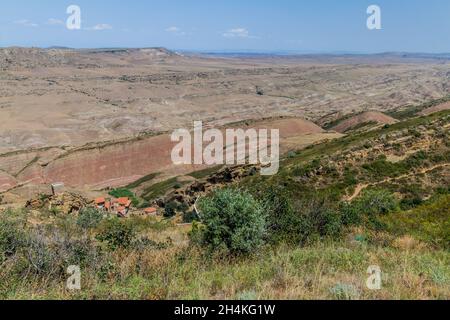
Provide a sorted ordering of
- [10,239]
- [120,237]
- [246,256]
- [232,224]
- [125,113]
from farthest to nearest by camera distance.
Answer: [125,113], [120,237], [232,224], [246,256], [10,239]

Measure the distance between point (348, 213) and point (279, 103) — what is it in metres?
143

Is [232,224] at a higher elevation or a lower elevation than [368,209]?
higher

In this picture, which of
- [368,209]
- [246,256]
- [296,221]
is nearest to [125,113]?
[368,209]

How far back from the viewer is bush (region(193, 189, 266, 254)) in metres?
8.48

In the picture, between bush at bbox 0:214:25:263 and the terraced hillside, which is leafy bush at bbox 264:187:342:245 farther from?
bush at bbox 0:214:25:263

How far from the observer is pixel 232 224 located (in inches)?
356

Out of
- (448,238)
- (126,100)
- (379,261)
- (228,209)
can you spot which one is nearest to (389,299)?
(379,261)

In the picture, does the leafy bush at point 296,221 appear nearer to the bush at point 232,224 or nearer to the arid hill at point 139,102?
the bush at point 232,224

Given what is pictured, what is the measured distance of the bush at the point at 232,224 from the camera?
8.48 metres

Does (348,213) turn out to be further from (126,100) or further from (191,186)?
(126,100)

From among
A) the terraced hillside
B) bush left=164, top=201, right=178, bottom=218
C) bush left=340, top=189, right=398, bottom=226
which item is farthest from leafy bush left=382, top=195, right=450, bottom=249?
bush left=164, top=201, right=178, bottom=218

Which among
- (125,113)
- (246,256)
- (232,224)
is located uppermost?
(232,224)

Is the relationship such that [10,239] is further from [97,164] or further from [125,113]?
[125,113]
